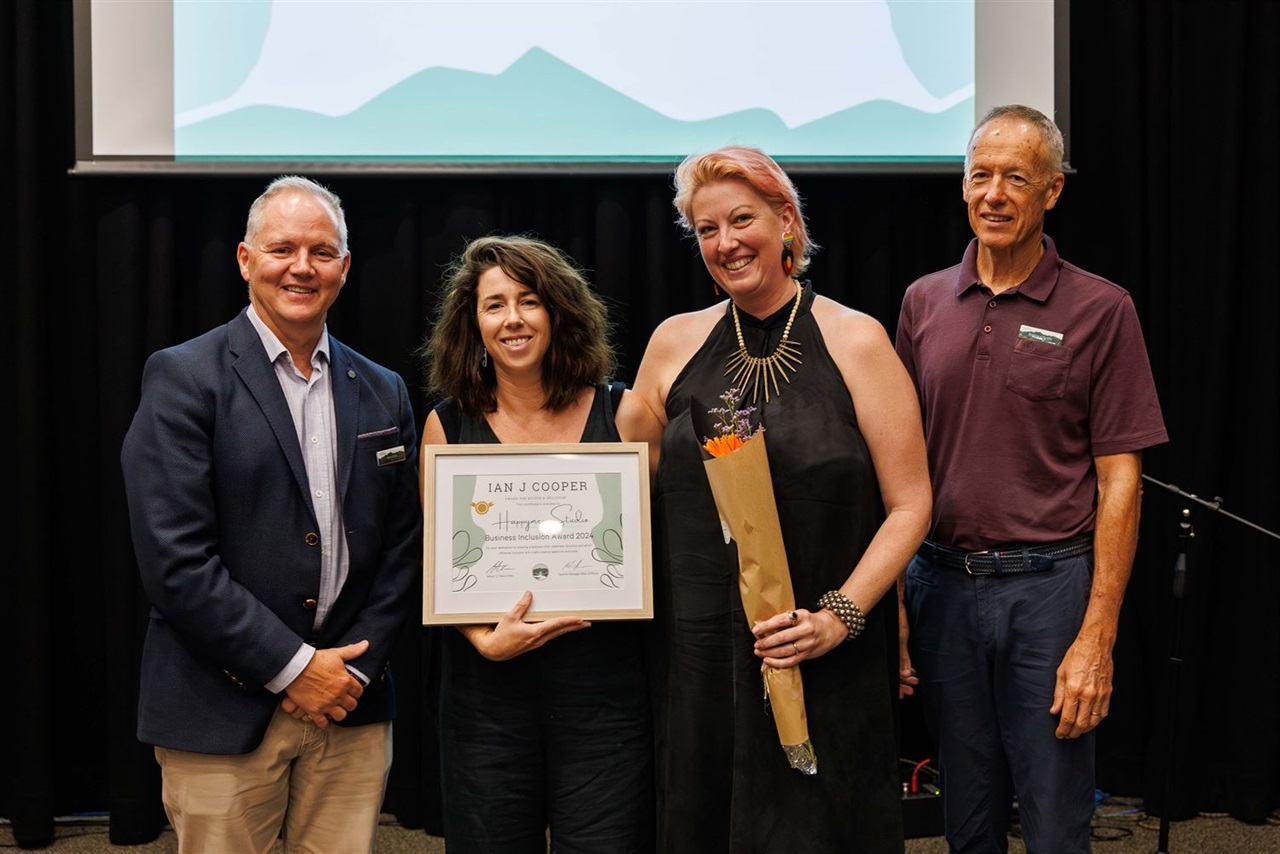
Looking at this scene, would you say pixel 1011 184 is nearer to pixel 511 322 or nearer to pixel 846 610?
pixel 846 610

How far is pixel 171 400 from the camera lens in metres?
2.01

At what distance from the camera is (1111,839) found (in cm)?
348

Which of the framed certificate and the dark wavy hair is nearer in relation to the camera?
the framed certificate

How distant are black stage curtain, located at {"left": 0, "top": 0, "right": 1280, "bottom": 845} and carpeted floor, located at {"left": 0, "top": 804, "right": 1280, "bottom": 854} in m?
0.06

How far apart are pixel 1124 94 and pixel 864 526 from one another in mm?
2363

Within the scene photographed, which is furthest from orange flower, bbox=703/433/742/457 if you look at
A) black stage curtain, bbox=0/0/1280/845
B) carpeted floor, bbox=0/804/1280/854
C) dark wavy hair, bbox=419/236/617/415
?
carpeted floor, bbox=0/804/1280/854

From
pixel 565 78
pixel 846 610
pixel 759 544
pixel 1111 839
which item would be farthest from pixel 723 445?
pixel 1111 839

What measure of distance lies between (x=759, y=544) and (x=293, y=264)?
1028 millimetres

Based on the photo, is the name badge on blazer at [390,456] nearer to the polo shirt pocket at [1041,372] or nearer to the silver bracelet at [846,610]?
the silver bracelet at [846,610]

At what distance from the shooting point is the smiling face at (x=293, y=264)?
211cm

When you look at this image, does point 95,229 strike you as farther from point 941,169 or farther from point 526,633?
point 941,169

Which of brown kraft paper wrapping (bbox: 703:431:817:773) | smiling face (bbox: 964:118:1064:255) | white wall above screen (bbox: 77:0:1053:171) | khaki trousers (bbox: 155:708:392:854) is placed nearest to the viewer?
brown kraft paper wrapping (bbox: 703:431:817:773)

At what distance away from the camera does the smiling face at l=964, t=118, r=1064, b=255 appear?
2.17 meters

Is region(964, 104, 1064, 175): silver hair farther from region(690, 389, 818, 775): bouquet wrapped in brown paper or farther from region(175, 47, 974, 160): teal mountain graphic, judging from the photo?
region(175, 47, 974, 160): teal mountain graphic
